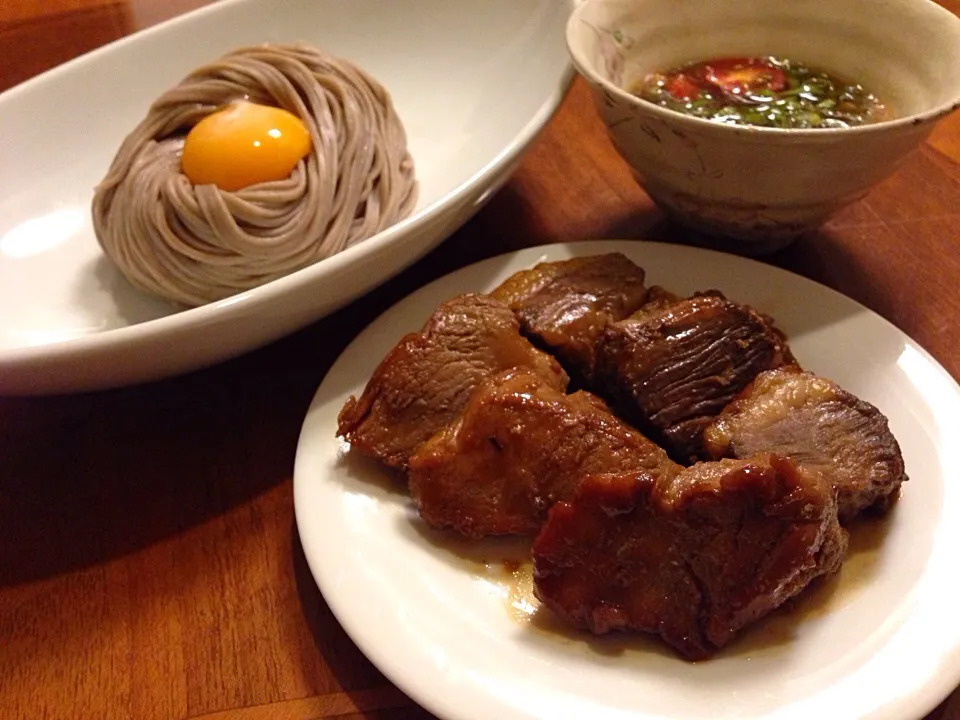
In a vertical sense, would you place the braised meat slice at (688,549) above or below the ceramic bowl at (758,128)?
below

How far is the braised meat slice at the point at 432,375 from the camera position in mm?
1958

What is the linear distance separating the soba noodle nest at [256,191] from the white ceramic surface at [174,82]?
0.15m

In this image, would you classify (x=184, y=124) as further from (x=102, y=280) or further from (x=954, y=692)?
(x=954, y=692)

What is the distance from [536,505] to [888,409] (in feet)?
2.92

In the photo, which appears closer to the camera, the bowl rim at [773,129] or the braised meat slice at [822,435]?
the braised meat slice at [822,435]

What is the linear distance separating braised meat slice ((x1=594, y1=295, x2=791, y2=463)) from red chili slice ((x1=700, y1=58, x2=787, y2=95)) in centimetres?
99

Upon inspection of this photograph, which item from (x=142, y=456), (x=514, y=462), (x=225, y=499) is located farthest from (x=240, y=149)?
(x=514, y=462)

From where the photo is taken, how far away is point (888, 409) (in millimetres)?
1985

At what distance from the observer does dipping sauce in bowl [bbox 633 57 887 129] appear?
2576mm

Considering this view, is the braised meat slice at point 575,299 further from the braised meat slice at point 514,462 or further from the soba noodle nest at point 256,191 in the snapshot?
the soba noodle nest at point 256,191

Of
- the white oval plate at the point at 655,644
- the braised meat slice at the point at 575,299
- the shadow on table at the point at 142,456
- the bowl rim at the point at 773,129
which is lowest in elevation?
the shadow on table at the point at 142,456

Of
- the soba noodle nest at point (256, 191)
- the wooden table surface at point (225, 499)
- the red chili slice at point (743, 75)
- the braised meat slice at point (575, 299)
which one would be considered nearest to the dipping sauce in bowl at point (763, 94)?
the red chili slice at point (743, 75)

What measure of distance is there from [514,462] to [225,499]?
742 millimetres

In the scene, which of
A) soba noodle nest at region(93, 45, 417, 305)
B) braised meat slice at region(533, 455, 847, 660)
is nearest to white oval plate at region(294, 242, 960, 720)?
braised meat slice at region(533, 455, 847, 660)
